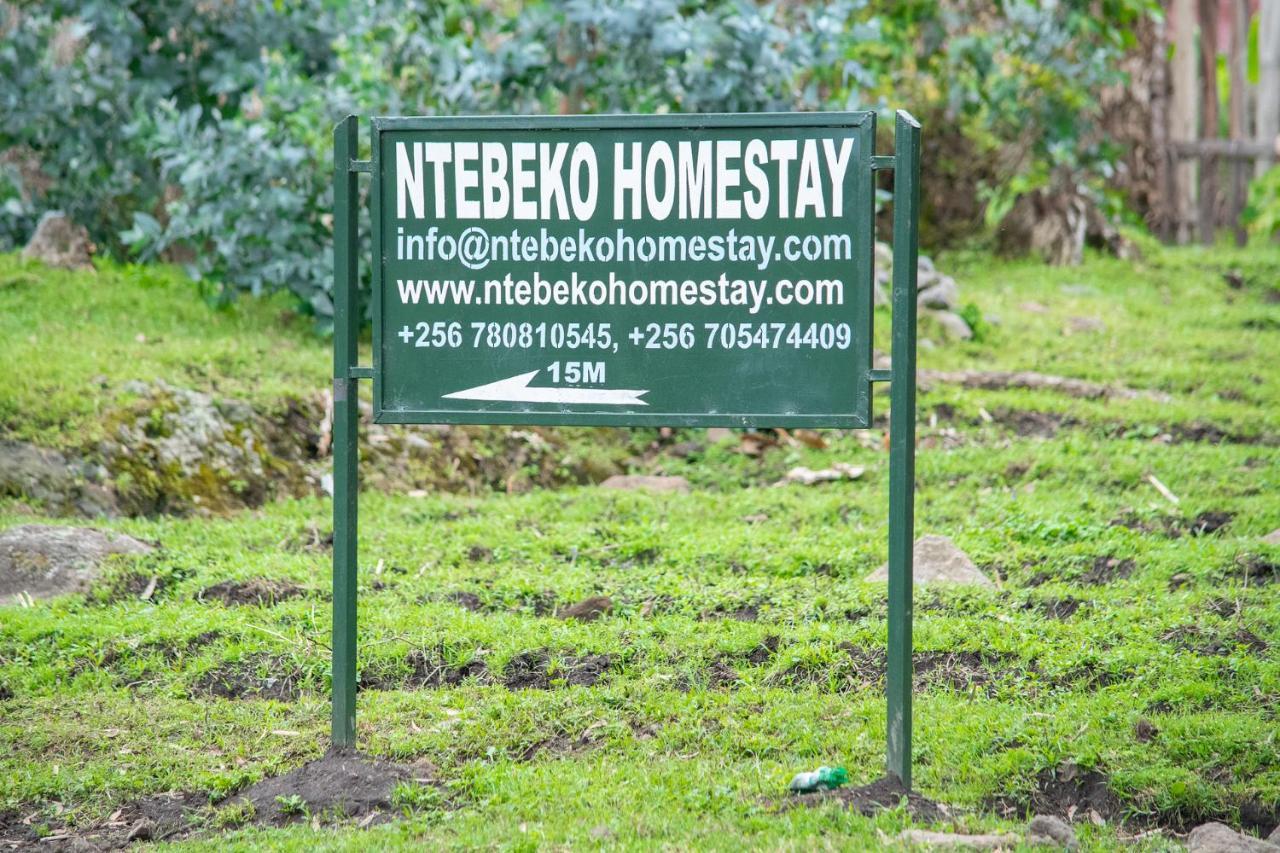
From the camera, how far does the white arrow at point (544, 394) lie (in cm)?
417

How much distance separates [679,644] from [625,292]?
1657 millimetres

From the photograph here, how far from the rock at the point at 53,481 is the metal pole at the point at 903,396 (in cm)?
451

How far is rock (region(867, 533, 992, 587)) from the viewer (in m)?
6.02

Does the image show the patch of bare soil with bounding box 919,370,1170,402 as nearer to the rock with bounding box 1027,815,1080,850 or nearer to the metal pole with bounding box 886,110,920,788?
the metal pole with bounding box 886,110,920,788

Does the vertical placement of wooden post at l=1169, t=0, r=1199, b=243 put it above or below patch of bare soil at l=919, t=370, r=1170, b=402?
above

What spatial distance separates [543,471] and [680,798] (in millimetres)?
4395

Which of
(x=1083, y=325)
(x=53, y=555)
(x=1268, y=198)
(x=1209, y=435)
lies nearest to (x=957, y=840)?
(x=53, y=555)

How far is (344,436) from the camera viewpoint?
14.1ft

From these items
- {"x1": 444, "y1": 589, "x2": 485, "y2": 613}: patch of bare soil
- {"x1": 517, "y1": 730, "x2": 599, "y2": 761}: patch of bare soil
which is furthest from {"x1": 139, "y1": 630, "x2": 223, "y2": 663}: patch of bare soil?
{"x1": 517, "y1": 730, "x2": 599, "y2": 761}: patch of bare soil

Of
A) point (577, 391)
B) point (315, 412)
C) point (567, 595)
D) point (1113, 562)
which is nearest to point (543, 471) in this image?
point (315, 412)

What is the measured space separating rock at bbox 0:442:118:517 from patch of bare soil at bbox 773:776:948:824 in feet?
14.4

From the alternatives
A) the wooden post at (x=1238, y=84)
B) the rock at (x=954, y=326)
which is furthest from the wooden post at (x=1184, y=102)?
the rock at (x=954, y=326)

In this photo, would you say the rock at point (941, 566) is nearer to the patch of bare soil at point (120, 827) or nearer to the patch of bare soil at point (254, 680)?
the patch of bare soil at point (254, 680)

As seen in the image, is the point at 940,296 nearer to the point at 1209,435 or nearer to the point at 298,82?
the point at 1209,435
